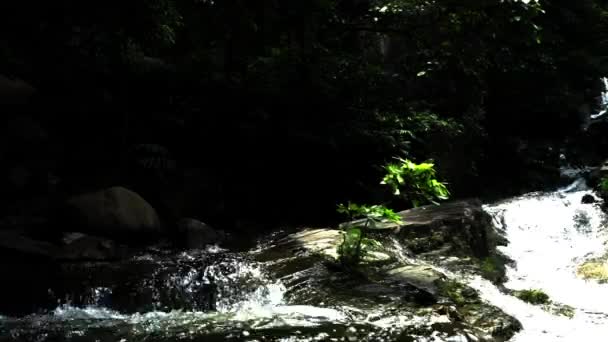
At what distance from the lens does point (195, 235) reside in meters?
7.89

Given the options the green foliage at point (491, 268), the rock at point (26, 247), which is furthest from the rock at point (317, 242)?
the rock at point (26, 247)

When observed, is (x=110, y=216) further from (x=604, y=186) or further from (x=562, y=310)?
(x=604, y=186)

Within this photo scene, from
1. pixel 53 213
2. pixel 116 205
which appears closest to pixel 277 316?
pixel 116 205

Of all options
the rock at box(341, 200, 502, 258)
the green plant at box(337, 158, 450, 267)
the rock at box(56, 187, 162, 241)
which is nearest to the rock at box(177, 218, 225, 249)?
the rock at box(56, 187, 162, 241)

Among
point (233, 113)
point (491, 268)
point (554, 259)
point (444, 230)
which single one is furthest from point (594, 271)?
point (233, 113)

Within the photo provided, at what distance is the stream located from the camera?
4246 mm

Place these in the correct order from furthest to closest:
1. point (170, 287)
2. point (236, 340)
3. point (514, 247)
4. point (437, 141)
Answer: point (437, 141) → point (514, 247) → point (170, 287) → point (236, 340)

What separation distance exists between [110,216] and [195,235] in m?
1.19

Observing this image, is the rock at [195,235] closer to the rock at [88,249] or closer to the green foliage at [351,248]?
the rock at [88,249]

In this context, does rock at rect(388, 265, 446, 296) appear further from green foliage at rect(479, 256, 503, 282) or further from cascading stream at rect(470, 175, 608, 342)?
green foliage at rect(479, 256, 503, 282)

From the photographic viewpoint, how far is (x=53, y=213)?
26.0 feet

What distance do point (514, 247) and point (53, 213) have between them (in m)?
7.24

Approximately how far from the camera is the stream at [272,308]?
4.25 meters

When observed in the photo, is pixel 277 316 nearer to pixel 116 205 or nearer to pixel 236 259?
pixel 236 259
